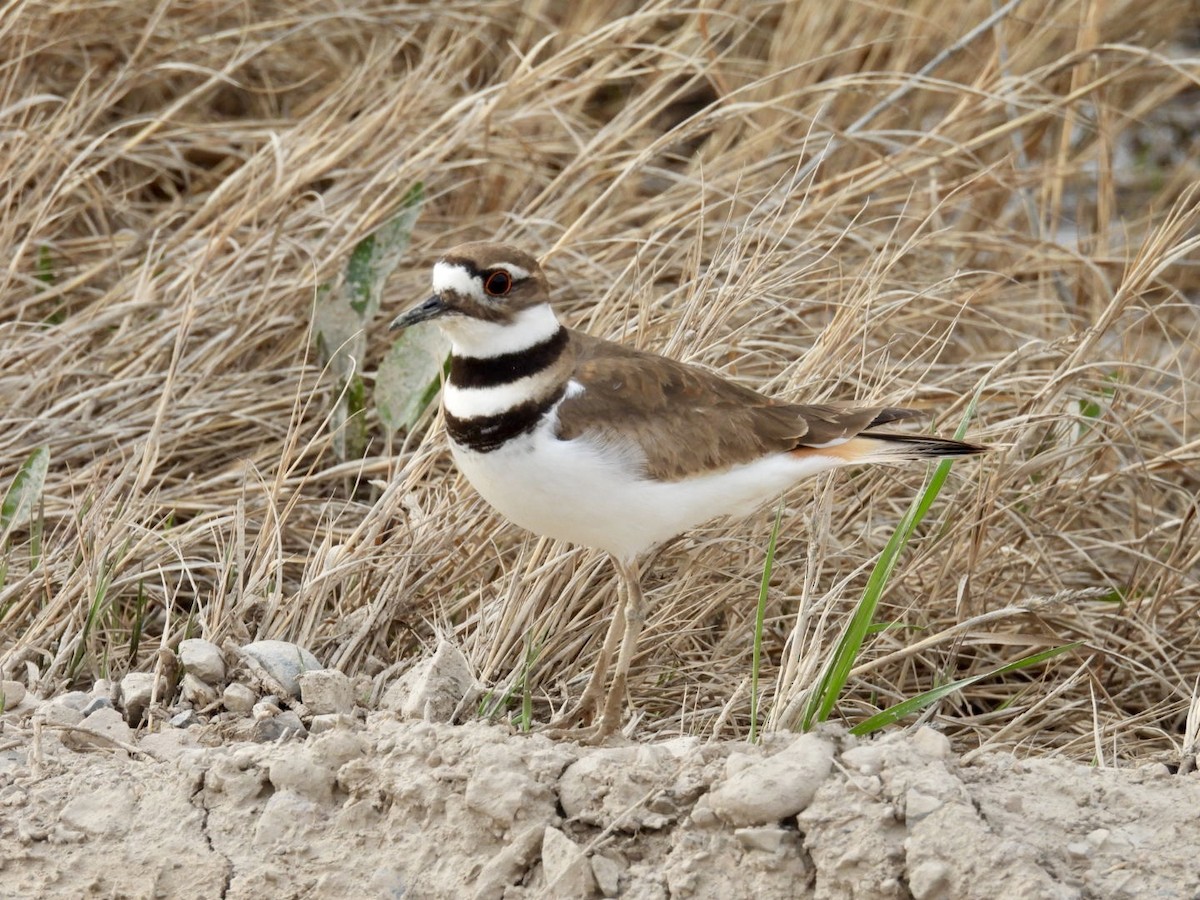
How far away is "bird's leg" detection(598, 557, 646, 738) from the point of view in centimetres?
292

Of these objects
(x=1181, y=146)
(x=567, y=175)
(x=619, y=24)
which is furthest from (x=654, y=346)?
(x=1181, y=146)

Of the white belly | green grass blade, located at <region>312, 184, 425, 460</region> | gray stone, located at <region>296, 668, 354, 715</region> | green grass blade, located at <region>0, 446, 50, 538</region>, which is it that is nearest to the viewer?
the white belly

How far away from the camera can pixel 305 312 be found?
4.31 meters

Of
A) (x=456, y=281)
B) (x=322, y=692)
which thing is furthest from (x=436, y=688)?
(x=456, y=281)

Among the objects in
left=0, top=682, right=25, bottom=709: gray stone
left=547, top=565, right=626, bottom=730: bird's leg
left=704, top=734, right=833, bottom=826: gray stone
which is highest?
left=704, top=734, right=833, bottom=826: gray stone

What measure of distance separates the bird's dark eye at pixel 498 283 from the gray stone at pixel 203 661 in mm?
865

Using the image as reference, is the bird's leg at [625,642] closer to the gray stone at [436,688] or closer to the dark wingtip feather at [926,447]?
the gray stone at [436,688]

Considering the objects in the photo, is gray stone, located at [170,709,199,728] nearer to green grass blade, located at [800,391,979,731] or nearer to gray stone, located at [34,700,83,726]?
gray stone, located at [34,700,83,726]

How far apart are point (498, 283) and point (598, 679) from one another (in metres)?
0.80

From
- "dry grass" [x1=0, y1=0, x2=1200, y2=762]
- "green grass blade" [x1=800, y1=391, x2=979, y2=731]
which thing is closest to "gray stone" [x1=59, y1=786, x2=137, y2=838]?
"dry grass" [x1=0, y1=0, x2=1200, y2=762]

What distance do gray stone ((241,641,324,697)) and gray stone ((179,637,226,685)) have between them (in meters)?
0.06

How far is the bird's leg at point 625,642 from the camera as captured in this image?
9.59ft

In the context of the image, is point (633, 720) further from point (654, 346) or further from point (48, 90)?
point (48, 90)

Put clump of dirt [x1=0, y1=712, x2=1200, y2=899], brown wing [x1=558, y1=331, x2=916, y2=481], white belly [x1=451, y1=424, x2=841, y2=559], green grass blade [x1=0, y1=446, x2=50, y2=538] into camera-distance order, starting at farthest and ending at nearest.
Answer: green grass blade [x1=0, y1=446, x2=50, y2=538]
brown wing [x1=558, y1=331, x2=916, y2=481]
white belly [x1=451, y1=424, x2=841, y2=559]
clump of dirt [x1=0, y1=712, x2=1200, y2=899]
